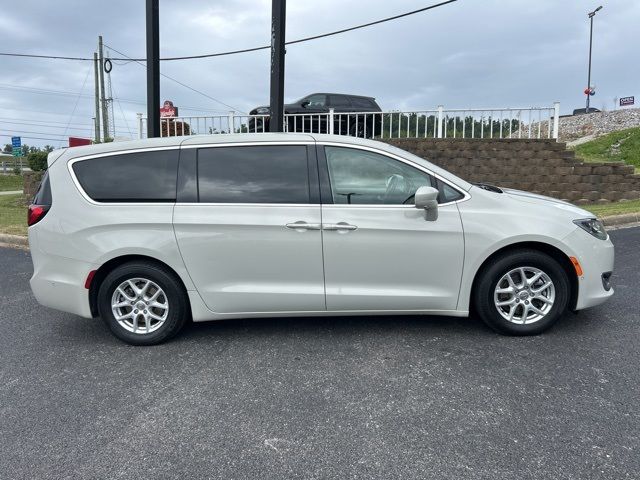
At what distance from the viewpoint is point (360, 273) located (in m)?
3.75

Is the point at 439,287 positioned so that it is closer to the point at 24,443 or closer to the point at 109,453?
the point at 109,453

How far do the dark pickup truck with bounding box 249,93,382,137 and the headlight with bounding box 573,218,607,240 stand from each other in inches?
303

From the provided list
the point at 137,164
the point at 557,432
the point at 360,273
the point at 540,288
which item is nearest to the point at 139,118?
the point at 137,164

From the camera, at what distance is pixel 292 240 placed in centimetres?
371

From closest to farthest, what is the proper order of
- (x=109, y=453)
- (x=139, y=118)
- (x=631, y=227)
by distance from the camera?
(x=109, y=453) → (x=631, y=227) → (x=139, y=118)

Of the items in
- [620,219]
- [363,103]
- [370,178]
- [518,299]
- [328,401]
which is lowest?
[328,401]

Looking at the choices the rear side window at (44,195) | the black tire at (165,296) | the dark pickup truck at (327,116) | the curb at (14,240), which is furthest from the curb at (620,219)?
the curb at (14,240)

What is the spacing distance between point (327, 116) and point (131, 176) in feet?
26.1

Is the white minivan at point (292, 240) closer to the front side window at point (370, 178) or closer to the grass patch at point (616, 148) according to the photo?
the front side window at point (370, 178)

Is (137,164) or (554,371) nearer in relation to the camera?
(554,371)

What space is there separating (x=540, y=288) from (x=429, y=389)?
1419 millimetres

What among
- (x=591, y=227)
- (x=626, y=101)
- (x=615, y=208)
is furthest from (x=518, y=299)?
(x=626, y=101)

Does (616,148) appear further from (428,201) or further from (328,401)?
(328,401)

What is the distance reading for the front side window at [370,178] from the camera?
12.4 ft
